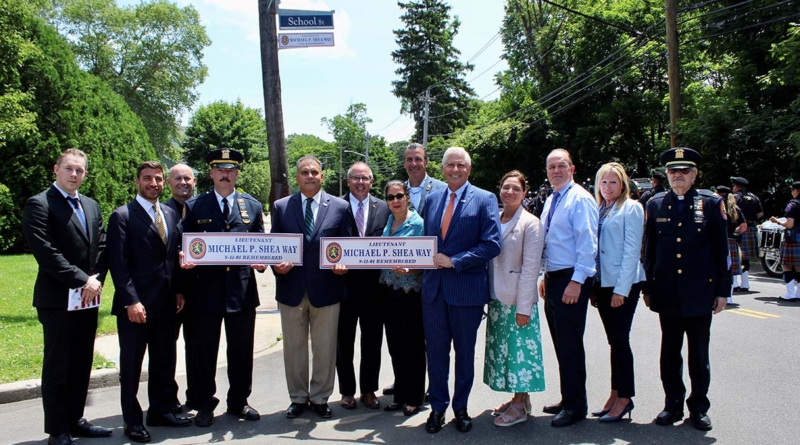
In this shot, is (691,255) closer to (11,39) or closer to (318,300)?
(318,300)

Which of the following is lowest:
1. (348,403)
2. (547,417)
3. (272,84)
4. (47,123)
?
(547,417)

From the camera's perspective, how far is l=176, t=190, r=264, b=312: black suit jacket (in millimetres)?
4812

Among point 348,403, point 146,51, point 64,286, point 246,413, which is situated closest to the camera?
point 64,286

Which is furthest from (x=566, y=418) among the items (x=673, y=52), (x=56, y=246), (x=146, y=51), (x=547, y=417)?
(x=146, y=51)

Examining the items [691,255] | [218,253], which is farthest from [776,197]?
[218,253]

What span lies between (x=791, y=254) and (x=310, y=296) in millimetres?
9013

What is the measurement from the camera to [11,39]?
14875 millimetres

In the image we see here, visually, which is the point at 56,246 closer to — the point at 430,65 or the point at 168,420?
the point at 168,420

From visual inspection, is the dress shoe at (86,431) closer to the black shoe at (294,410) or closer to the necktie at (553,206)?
the black shoe at (294,410)

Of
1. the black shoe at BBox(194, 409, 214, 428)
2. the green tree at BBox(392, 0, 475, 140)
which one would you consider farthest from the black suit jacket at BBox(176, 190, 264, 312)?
the green tree at BBox(392, 0, 475, 140)

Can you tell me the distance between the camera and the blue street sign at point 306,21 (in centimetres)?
840

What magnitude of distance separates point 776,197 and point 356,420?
17.3 metres

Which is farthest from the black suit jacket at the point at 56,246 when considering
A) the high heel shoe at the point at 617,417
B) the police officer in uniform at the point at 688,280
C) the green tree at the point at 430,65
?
the green tree at the point at 430,65

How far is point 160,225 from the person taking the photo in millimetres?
4711
